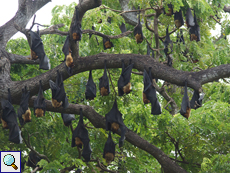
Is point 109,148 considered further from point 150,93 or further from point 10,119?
point 10,119

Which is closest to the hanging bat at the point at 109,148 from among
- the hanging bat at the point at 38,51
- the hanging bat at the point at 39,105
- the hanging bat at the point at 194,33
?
the hanging bat at the point at 39,105

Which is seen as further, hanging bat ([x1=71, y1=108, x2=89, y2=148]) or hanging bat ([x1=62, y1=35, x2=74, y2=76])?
hanging bat ([x1=71, y1=108, x2=89, y2=148])

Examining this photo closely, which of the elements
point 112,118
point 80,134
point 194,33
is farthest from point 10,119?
point 194,33

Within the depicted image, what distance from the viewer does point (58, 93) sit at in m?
6.71

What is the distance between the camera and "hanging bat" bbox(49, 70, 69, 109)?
6600mm

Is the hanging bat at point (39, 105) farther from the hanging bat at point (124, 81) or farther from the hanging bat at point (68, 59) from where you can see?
the hanging bat at point (124, 81)

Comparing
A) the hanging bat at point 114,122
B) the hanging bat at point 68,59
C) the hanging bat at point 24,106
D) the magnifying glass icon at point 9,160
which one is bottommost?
the magnifying glass icon at point 9,160

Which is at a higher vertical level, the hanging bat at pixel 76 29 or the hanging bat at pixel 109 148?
the hanging bat at pixel 76 29

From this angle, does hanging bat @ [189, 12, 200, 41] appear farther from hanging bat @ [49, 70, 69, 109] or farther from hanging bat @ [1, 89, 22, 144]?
hanging bat @ [1, 89, 22, 144]

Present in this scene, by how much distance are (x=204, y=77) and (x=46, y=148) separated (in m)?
6.58

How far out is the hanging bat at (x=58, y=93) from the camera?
260 inches

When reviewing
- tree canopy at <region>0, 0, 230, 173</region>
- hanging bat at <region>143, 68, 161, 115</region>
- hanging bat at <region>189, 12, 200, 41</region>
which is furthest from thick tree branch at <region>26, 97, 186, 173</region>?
hanging bat at <region>189, 12, 200, 41</region>

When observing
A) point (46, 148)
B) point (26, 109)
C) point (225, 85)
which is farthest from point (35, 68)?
point (225, 85)

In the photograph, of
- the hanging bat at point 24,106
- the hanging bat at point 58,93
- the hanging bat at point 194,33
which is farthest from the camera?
the hanging bat at point 194,33
